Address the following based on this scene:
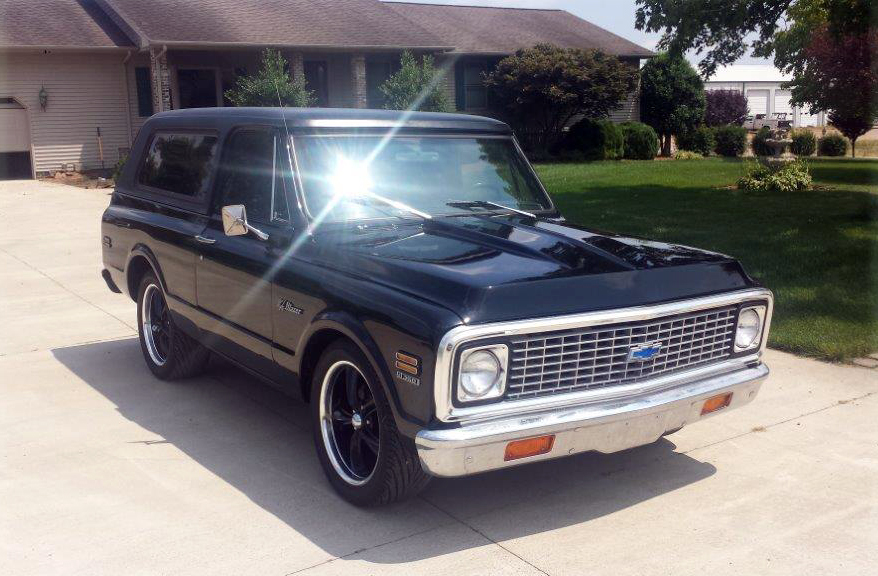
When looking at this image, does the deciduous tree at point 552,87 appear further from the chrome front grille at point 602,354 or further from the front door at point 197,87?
the chrome front grille at point 602,354

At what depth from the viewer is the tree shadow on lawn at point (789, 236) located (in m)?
7.71

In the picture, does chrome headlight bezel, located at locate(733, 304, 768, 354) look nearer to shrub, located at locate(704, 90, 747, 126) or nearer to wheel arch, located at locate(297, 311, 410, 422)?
wheel arch, located at locate(297, 311, 410, 422)

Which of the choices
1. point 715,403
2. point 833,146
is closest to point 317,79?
point 833,146

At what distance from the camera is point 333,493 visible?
4648 mm

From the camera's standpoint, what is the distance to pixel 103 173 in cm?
2492

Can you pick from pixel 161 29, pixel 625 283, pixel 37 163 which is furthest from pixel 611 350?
pixel 37 163

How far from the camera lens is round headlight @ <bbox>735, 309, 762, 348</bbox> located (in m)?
4.71

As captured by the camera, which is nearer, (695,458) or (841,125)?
(695,458)

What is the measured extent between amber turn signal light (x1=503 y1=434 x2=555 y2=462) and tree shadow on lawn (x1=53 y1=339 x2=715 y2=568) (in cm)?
51

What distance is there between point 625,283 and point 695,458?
1471mm

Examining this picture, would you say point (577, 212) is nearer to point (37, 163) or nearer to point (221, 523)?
point (221, 523)

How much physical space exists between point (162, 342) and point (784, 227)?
8993 mm

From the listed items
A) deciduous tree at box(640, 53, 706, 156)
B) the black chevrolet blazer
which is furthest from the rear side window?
deciduous tree at box(640, 53, 706, 156)

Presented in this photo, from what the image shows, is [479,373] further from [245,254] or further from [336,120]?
[336,120]
